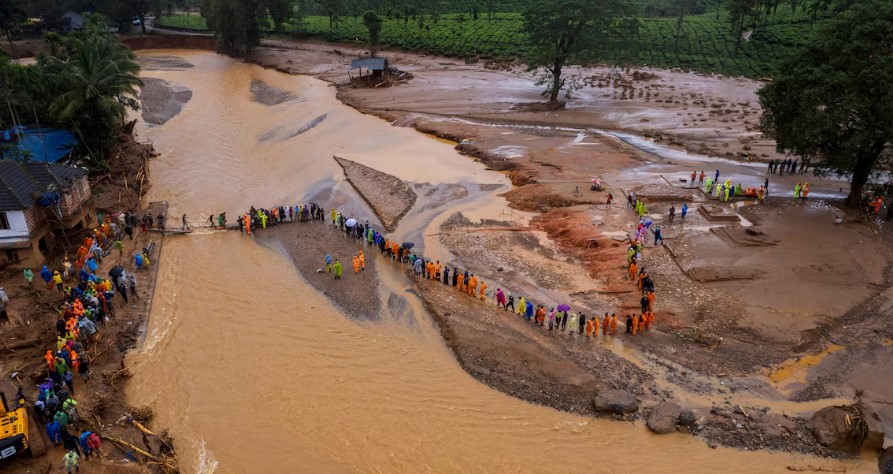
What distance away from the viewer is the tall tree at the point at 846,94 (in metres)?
29.1

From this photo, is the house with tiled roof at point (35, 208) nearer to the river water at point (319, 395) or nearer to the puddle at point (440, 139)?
the river water at point (319, 395)

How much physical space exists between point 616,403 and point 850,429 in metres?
6.83

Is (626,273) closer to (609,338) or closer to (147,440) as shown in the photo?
(609,338)

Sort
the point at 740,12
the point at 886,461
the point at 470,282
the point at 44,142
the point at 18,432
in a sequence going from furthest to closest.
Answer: the point at 740,12 → the point at 44,142 → the point at 470,282 → the point at 886,461 → the point at 18,432

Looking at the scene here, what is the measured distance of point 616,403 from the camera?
64.1ft

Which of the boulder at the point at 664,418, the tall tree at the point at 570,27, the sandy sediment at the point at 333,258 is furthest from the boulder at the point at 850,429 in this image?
the tall tree at the point at 570,27

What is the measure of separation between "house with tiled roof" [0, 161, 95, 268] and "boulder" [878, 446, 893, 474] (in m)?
33.0

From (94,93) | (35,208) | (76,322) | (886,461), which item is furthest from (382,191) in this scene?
(886,461)

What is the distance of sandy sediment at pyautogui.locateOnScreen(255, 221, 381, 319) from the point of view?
2653 cm

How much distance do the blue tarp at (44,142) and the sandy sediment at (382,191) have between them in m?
17.8

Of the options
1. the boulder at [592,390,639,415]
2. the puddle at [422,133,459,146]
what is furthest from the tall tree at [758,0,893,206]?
the puddle at [422,133,459,146]

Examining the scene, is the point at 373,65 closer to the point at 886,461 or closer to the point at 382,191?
the point at 382,191

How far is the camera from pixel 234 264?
98.1 feet

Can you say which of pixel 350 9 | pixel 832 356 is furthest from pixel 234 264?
pixel 350 9
